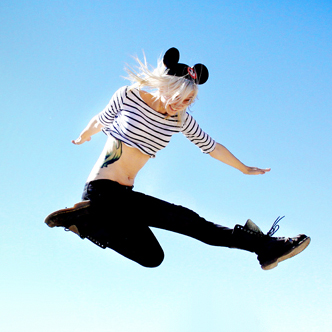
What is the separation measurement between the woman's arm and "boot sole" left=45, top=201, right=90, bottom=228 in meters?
1.15

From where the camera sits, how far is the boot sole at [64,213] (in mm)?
5016

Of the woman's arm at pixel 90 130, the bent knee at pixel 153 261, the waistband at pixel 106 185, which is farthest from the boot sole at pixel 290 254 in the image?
the woman's arm at pixel 90 130

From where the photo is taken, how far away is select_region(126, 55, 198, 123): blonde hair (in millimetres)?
5061

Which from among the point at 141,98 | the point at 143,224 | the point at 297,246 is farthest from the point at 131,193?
the point at 297,246

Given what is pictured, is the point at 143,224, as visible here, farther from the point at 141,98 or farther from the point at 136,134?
the point at 141,98

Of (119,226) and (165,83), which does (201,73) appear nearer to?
(165,83)

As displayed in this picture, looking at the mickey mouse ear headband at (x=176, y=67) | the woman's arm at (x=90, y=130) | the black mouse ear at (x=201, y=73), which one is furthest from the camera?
the woman's arm at (x=90, y=130)

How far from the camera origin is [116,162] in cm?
516

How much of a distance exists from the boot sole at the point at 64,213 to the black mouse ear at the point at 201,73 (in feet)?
6.64

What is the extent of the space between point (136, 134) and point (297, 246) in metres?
2.29

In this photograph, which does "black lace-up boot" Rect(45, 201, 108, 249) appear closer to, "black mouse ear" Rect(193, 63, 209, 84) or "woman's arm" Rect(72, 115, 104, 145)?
"woman's arm" Rect(72, 115, 104, 145)

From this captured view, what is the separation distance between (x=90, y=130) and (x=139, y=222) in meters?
1.52

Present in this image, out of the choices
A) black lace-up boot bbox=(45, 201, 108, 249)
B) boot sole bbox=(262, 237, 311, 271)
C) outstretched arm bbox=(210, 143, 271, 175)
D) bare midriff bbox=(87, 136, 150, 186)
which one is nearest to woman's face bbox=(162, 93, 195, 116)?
→ bare midriff bbox=(87, 136, 150, 186)

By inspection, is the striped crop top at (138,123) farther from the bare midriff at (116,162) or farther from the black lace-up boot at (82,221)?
the black lace-up boot at (82,221)
